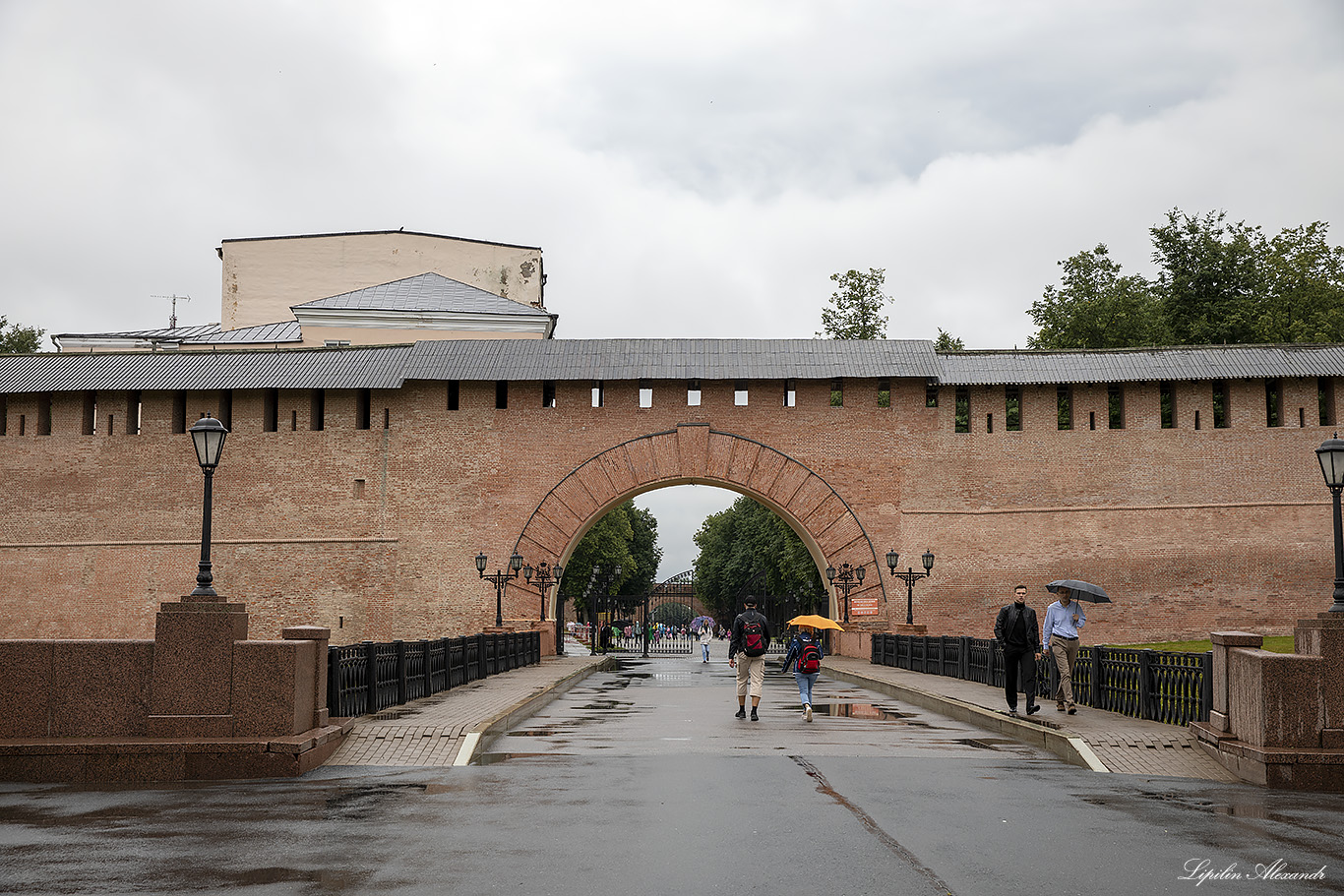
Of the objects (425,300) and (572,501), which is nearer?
(572,501)

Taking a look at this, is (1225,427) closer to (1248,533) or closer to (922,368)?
(1248,533)

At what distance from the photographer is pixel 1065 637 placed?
12828 millimetres

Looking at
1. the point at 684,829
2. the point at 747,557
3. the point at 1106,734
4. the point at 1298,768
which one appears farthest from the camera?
the point at 747,557

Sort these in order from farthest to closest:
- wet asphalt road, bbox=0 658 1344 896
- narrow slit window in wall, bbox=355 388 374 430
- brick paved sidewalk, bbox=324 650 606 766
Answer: narrow slit window in wall, bbox=355 388 374 430, brick paved sidewalk, bbox=324 650 606 766, wet asphalt road, bbox=0 658 1344 896

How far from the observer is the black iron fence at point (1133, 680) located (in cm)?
1141

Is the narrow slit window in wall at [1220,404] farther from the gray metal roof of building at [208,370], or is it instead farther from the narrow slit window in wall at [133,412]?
the narrow slit window in wall at [133,412]

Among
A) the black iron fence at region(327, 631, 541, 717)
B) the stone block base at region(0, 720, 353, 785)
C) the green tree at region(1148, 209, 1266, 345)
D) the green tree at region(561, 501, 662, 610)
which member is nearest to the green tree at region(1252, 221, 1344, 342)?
the green tree at region(1148, 209, 1266, 345)

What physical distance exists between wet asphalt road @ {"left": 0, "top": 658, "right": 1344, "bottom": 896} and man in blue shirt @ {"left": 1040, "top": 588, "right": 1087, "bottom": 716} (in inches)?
83.0

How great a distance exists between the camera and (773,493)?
30625 mm

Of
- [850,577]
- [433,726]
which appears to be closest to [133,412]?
[850,577]

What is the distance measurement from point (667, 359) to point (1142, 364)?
38.1 feet

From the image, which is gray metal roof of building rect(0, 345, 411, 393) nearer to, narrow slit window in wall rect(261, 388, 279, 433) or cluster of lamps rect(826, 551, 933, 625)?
narrow slit window in wall rect(261, 388, 279, 433)

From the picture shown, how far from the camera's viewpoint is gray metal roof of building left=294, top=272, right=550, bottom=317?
128ft

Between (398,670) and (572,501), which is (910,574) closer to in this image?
(572,501)
